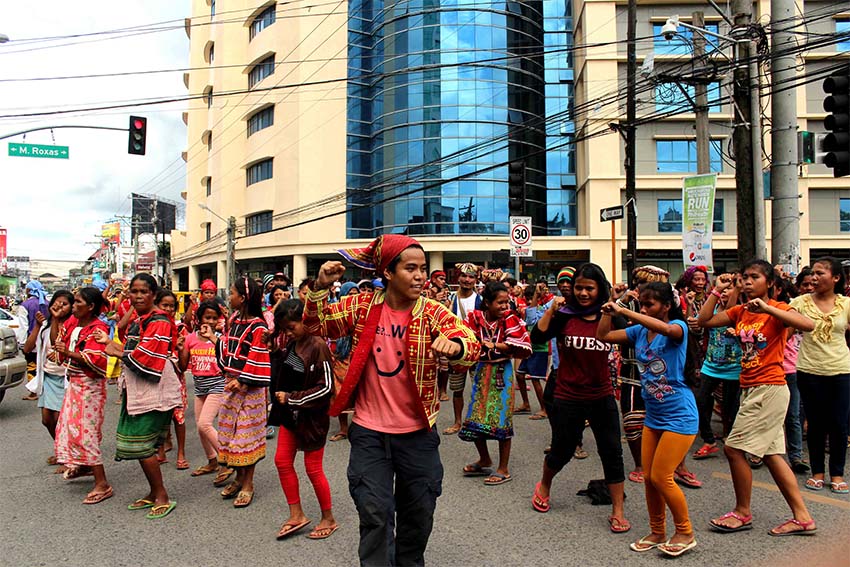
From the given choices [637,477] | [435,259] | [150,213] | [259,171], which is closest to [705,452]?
[637,477]

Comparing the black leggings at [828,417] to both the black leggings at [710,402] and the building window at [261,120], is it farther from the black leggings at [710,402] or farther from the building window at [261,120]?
the building window at [261,120]

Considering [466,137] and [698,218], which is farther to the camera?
[466,137]

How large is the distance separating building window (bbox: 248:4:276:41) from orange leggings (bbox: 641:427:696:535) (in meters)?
41.0

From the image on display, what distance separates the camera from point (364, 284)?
6.83 m

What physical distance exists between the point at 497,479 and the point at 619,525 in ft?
4.38

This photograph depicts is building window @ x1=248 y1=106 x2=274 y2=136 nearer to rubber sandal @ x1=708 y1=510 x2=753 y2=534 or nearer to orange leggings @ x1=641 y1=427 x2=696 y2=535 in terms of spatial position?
orange leggings @ x1=641 y1=427 x2=696 y2=535

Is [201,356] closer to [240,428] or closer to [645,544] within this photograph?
[240,428]

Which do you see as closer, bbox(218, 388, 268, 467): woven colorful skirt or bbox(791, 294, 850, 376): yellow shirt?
bbox(218, 388, 268, 467): woven colorful skirt

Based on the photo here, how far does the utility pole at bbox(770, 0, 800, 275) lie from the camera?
29.3 feet

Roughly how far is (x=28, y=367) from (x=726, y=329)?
10.0 meters

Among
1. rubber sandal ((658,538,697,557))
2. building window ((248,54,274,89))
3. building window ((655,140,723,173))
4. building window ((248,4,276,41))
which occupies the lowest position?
rubber sandal ((658,538,697,557))

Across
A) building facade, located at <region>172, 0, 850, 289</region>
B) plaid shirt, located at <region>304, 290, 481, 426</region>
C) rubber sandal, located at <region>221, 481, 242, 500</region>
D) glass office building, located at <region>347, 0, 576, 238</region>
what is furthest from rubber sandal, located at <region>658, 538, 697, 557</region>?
glass office building, located at <region>347, 0, 576, 238</region>

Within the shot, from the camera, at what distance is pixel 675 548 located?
381 centimetres

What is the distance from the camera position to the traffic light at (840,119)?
25.9 ft
